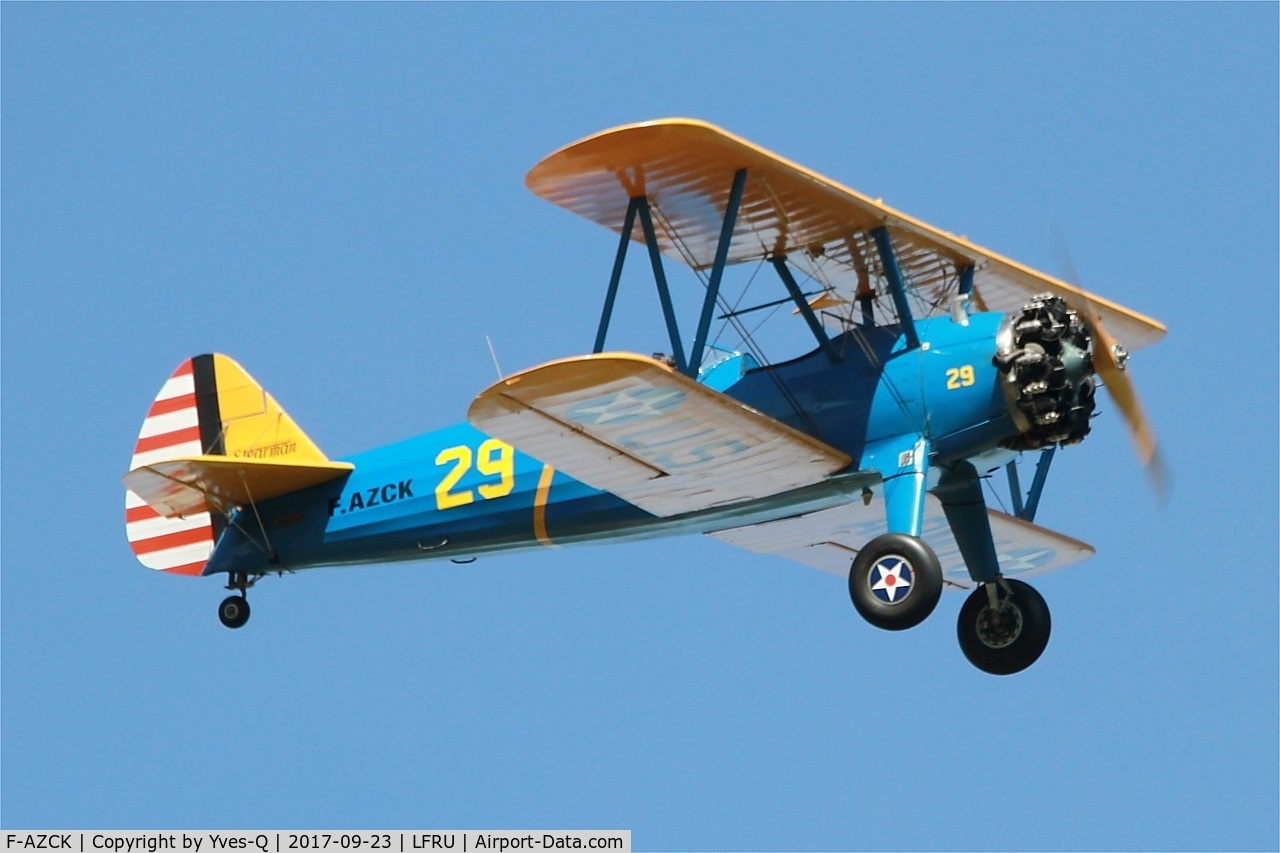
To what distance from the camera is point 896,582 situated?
14.0m

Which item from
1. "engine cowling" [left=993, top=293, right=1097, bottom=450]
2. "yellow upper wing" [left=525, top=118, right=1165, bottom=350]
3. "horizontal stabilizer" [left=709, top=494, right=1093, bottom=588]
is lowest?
"horizontal stabilizer" [left=709, top=494, right=1093, bottom=588]

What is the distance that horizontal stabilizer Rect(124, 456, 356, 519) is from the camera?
17500 millimetres

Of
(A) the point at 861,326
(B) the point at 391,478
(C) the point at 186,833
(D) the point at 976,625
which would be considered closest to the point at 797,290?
(A) the point at 861,326

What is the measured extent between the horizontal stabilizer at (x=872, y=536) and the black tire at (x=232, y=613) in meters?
3.66

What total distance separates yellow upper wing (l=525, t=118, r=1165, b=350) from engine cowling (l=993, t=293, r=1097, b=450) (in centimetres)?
122

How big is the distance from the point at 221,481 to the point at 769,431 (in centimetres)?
500

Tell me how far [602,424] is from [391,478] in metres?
3.32

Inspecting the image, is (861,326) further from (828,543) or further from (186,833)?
(186,833)

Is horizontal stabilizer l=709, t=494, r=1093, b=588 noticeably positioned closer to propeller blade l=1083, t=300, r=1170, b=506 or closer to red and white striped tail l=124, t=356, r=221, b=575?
propeller blade l=1083, t=300, r=1170, b=506

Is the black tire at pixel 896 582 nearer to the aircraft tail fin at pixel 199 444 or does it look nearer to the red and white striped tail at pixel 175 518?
the aircraft tail fin at pixel 199 444

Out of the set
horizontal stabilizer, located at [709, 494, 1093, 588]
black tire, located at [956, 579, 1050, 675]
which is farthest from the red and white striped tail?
black tire, located at [956, 579, 1050, 675]

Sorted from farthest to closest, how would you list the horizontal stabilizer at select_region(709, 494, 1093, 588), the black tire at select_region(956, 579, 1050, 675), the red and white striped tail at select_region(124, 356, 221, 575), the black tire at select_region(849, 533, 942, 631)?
the red and white striped tail at select_region(124, 356, 221, 575)
the horizontal stabilizer at select_region(709, 494, 1093, 588)
the black tire at select_region(956, 579, 1050, 675)
the black tire at select_region(849, 533, 942, 631)

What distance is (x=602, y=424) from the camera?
14.6 metres

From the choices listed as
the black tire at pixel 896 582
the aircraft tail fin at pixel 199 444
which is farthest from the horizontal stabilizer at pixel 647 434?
the aircraft tail fin at pixel 199 444
